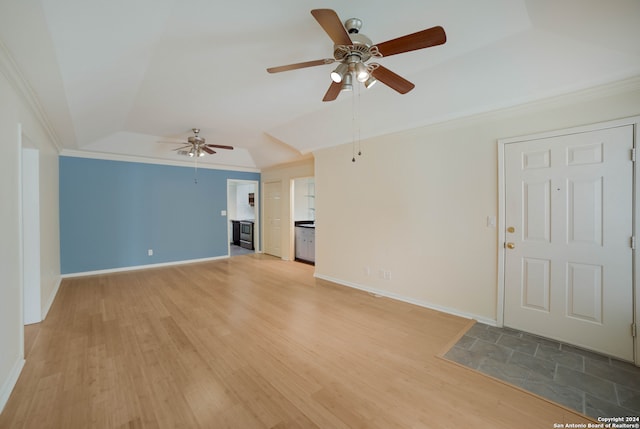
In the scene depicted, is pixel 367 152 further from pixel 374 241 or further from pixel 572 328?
pixel 572 328

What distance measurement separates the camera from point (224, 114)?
3.81 m

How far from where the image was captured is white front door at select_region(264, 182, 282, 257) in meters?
6.83

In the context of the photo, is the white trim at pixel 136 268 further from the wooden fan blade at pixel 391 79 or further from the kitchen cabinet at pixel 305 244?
the wooden fan blade at pixel 391 79

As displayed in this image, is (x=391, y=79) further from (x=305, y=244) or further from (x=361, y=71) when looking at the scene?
(x=305, y=244)

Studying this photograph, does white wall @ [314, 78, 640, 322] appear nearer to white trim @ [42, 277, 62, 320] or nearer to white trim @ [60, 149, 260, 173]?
white trim @ [60, 149, 260, 173]

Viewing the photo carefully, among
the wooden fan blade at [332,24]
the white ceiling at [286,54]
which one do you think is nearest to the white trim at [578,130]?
the white ceiling at [286,54]

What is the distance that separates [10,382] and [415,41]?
3638 millimetres

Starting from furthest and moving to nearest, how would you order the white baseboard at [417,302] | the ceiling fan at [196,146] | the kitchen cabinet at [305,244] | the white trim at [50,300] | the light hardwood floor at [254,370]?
the kitchen cabinet at [305,244] < the ceiling fan at [196,146] < the white trim at [50,300] < the white baseboard at [417,302] < the light hardwood floor at [254,370]

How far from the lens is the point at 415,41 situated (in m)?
1.56

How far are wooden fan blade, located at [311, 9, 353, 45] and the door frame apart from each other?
7.25ft

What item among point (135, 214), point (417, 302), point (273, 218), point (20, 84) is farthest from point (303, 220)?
point (20, 84)

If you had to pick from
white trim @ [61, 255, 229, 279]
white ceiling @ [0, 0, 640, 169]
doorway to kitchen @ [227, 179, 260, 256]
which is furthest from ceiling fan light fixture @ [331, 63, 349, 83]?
white trim @ [61, 255, 229, 279]

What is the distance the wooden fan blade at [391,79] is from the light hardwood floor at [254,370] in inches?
91.6

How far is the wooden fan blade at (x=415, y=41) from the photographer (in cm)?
147
